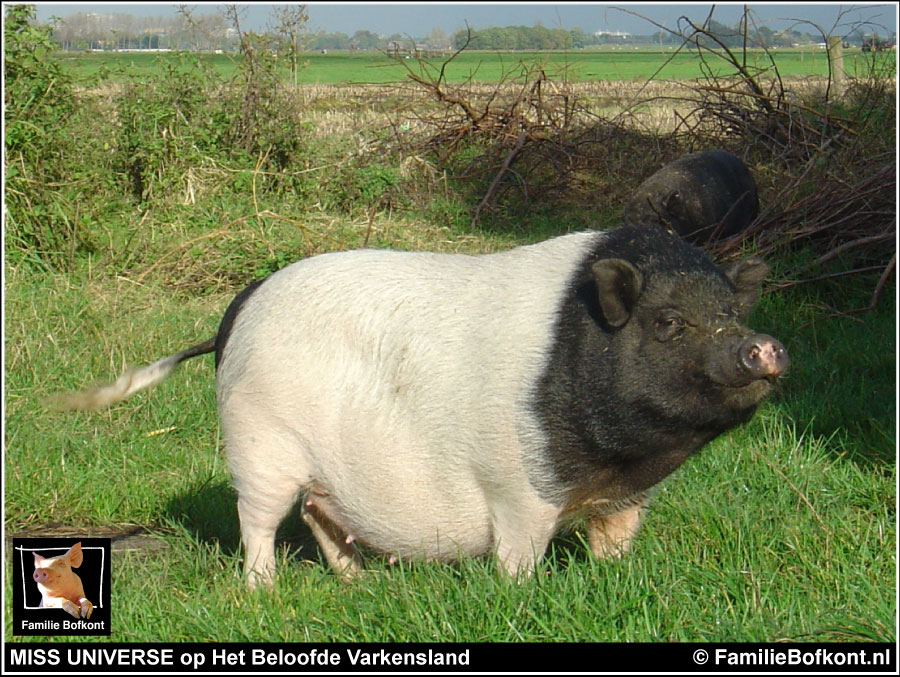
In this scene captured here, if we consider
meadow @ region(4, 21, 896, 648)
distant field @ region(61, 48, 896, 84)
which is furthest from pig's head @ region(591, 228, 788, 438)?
distant field @ region(61, 48, 896, 84)

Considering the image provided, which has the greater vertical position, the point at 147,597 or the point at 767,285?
the point at 767,285

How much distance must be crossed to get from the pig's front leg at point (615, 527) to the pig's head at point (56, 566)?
5.80 feet

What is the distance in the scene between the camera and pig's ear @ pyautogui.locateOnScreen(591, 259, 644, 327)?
3.18 metres

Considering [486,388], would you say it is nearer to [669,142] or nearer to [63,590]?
[63,590]

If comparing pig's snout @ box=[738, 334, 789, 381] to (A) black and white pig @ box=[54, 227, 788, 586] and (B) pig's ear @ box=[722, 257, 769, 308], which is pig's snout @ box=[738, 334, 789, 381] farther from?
(B) pig's ear @ box=[722, 257, 769, 308]

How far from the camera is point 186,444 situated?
5121 millimetres

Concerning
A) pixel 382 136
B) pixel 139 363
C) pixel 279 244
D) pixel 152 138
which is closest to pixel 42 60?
pixel 152 138

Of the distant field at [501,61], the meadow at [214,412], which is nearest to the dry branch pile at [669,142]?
the meadow at [214,412]

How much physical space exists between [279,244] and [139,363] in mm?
2749

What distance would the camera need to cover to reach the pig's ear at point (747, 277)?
3.44 metres

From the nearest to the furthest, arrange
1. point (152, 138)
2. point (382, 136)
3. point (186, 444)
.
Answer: point (186, 444) < point (152, 138) < point (382, 136)

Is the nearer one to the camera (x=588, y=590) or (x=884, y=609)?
(x=884, y=609)

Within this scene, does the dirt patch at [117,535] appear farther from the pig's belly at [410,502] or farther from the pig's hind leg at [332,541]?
the pig's belly at [410,502]
